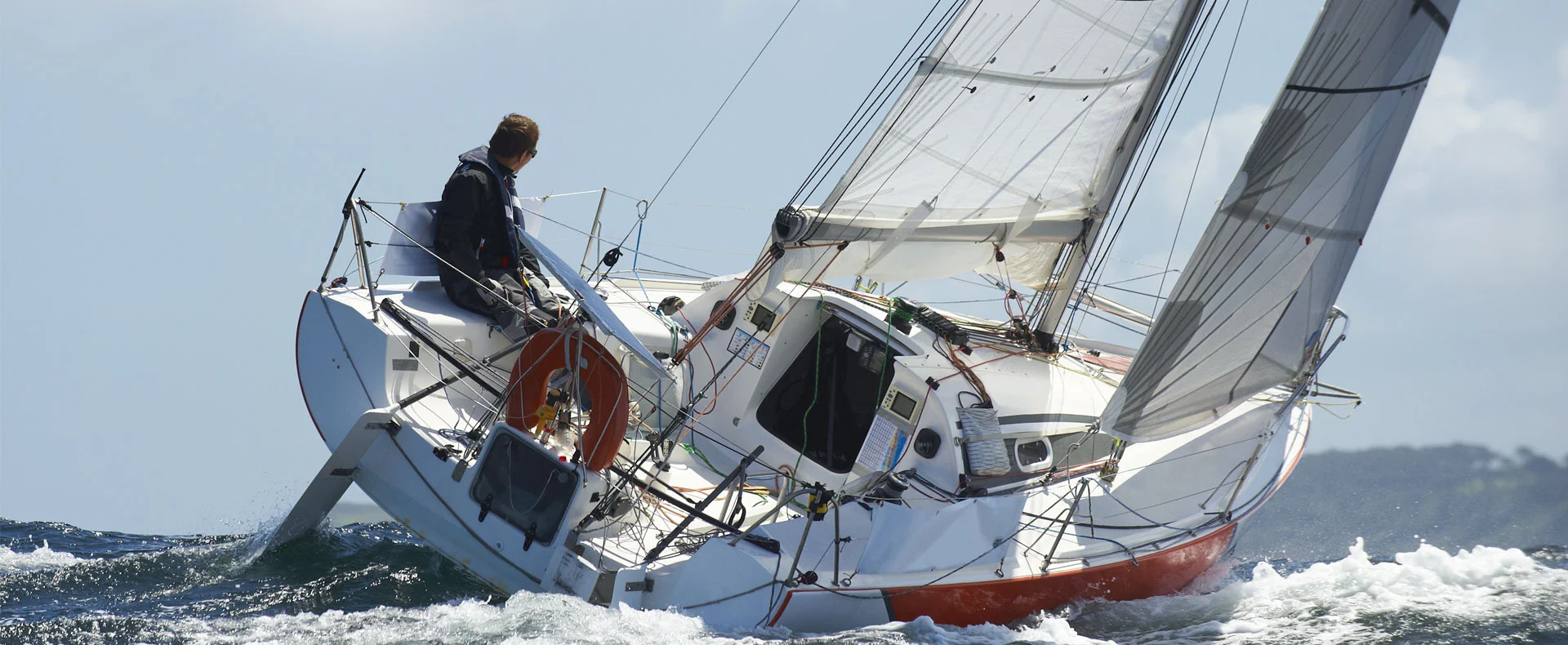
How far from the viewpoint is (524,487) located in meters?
5.31

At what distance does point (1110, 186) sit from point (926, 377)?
1.80m

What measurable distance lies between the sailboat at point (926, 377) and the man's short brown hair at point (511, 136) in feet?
2.05

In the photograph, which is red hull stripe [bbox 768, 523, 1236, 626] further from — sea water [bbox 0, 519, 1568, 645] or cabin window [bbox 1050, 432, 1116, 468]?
cabin window [bbox 1050, 432, 1116, 468]

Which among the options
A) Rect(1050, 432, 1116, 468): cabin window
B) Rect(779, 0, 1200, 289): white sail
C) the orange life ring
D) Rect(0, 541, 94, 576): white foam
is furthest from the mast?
Rect(0, 541, 94, 576): white foam

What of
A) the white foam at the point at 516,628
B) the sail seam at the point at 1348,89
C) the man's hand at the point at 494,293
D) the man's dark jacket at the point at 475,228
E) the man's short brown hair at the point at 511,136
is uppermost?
the sail seam at the point at 1348,89

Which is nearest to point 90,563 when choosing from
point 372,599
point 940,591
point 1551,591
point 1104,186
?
point 372,599

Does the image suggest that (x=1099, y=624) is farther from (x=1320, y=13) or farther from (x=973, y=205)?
(x=1320, y=13)

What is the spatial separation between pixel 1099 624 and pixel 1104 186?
259 centimetres

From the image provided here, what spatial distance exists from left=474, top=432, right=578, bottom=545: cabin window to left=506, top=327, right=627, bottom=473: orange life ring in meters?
0.12

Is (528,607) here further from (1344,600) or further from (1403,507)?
(1403,507)

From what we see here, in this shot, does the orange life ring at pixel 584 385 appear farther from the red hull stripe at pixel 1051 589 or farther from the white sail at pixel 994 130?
the white sail at pixel 994 130

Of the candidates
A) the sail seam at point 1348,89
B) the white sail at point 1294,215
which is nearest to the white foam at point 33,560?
the white sail at point 1294,215

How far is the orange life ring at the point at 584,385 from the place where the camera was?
5289 mm

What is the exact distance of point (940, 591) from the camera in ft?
16.9
